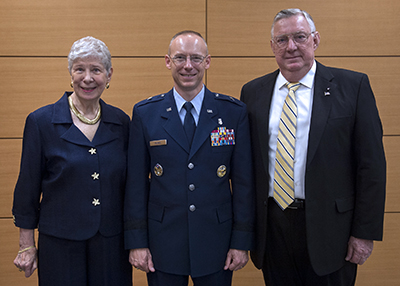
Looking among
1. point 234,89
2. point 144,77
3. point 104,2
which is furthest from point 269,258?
point 104,2

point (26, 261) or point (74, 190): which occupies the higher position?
point (74, 190)

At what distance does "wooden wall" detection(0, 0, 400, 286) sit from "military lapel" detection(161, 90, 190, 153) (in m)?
1.06

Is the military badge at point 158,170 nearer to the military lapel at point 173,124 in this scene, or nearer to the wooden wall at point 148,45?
the military lapel at point 173,124

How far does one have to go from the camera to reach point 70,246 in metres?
1.51

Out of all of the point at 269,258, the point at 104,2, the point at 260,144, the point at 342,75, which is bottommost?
the point at 269,258

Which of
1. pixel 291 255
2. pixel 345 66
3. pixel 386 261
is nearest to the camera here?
pixel 291 255

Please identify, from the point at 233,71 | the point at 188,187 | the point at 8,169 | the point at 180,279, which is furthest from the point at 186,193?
the point at 8,169

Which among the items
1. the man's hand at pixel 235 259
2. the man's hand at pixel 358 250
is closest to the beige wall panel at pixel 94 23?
the man's hand at pixel 235 259

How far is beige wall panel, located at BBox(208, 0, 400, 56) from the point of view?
8.49 ft

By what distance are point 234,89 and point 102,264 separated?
5.42 feet

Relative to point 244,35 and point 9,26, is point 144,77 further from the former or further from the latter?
point 9,26

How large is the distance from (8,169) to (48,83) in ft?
2.43

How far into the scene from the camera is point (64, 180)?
1512 mm

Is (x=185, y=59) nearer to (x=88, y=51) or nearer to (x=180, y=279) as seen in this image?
(x=88, y=51)
